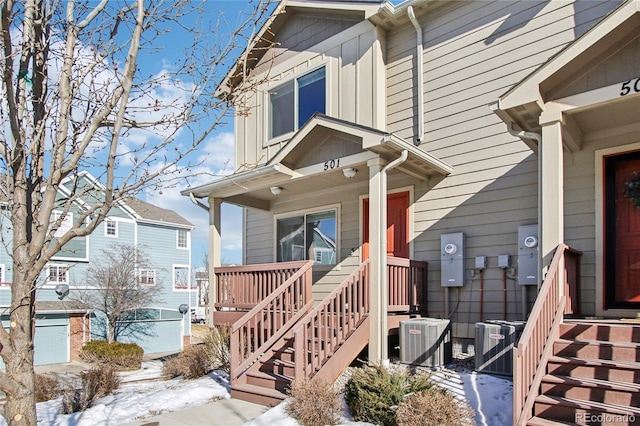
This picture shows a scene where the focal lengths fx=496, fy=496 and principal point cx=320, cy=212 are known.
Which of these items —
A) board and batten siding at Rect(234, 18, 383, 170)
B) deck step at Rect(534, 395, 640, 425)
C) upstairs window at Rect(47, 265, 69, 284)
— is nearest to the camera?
upstairs window at Rect(47, 265, 69, 284)

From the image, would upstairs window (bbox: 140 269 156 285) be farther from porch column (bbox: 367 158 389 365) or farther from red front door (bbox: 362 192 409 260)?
porch column (bbox: 367 158 389 365)

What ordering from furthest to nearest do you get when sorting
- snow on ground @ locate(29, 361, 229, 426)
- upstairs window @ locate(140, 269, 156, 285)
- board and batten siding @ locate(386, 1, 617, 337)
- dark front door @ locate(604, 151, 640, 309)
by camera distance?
1. upstairs window @ locate(140, 269, 156, 285)
2. board and batten siding @ locate(386, 1, 617, 337)
3. dark front door @ locate(604, 151, 640, 309)
4. snow on ground @ locate(29, 361, 229, 426)

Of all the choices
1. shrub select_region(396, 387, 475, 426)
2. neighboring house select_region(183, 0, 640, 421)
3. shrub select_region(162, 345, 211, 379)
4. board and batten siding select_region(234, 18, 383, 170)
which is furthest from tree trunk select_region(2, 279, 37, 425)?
board and batten siding select_region(234, 18, 383, 170)

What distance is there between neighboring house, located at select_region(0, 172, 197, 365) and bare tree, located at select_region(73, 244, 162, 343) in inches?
9.3

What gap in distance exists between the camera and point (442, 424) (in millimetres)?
4266

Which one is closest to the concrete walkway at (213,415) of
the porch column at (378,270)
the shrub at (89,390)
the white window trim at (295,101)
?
the shrub at (89,390)

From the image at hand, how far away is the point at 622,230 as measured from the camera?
591cm

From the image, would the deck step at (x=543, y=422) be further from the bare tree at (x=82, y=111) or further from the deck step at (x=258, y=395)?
the bare tree at (x=82, y=111)

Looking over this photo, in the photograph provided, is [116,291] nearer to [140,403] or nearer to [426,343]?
[140,403]

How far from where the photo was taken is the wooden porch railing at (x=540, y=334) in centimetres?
399

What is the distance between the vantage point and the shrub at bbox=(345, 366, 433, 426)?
A: 4.78 meters

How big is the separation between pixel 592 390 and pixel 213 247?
6.79 metres

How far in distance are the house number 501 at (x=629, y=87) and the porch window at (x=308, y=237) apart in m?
5.31

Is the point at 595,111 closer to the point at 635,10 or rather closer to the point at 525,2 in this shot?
the point at 635,10
